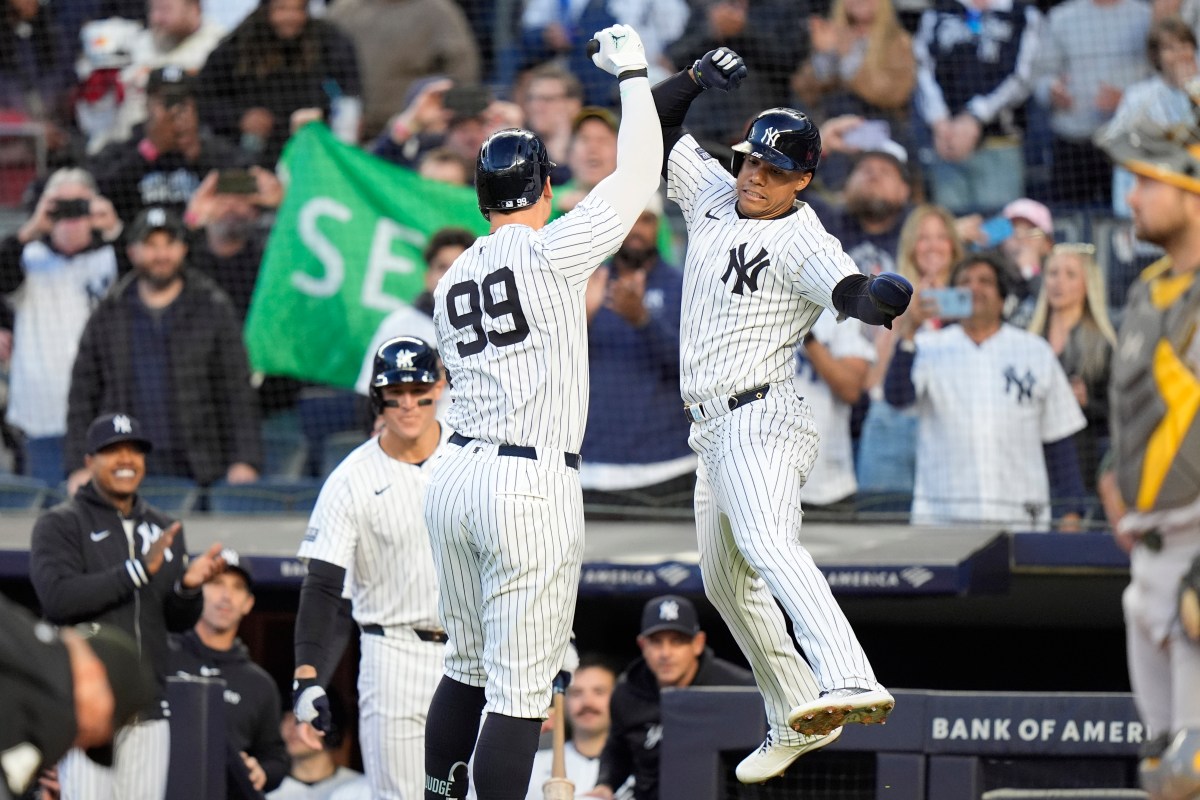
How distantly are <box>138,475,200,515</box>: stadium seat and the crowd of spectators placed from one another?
10 centimetres

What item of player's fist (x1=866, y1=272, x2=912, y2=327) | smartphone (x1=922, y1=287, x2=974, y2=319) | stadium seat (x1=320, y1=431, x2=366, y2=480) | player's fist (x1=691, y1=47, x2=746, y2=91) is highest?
player's fist (x1=691, y1=47, x2=746, y2=91)

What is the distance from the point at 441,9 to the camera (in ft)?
32.2

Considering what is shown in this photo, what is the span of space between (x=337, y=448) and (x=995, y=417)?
114 inches

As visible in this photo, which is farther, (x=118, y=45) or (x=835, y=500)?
(x=118, y=45)

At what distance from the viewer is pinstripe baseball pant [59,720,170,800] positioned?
21.5 ft

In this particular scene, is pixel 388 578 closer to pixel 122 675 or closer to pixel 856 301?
pixel 856 301

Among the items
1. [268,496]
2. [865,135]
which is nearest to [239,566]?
[268,496]

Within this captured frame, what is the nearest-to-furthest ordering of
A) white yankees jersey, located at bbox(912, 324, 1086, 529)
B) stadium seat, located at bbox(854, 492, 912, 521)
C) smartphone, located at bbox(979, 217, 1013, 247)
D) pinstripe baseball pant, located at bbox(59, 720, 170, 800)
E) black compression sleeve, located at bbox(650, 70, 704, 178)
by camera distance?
black compression sleeve, located at bbox(650, 70, 704, 178)
pinstripe baseball pant, located at bbox(59, 720, 170, 800)
white yankees jersey, located at bbox(912, 324, 1086, 529)
stadium seat, located at bbox(854, 492, 912, 521)
smartphone, located at bbox(979, 217, 1013, 247)

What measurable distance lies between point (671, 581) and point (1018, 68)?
10.6ft

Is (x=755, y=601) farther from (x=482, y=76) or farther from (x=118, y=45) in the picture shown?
(x=118, y=45)

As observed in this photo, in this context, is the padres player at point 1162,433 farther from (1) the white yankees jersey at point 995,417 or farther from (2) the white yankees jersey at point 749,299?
(1) the white yankees jersey at point 995,417

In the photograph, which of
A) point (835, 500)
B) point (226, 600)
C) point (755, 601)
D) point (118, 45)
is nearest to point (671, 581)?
point (835, 500)

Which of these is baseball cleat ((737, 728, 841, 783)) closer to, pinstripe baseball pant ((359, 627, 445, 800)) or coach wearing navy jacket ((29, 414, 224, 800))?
pinstripe baseball pant ((359, 627, 445, 800))

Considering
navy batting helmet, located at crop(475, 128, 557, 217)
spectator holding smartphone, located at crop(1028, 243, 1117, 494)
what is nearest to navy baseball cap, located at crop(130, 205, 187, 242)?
spectator holding smartphone, located at crop(1028, 243, 1117, 494)
